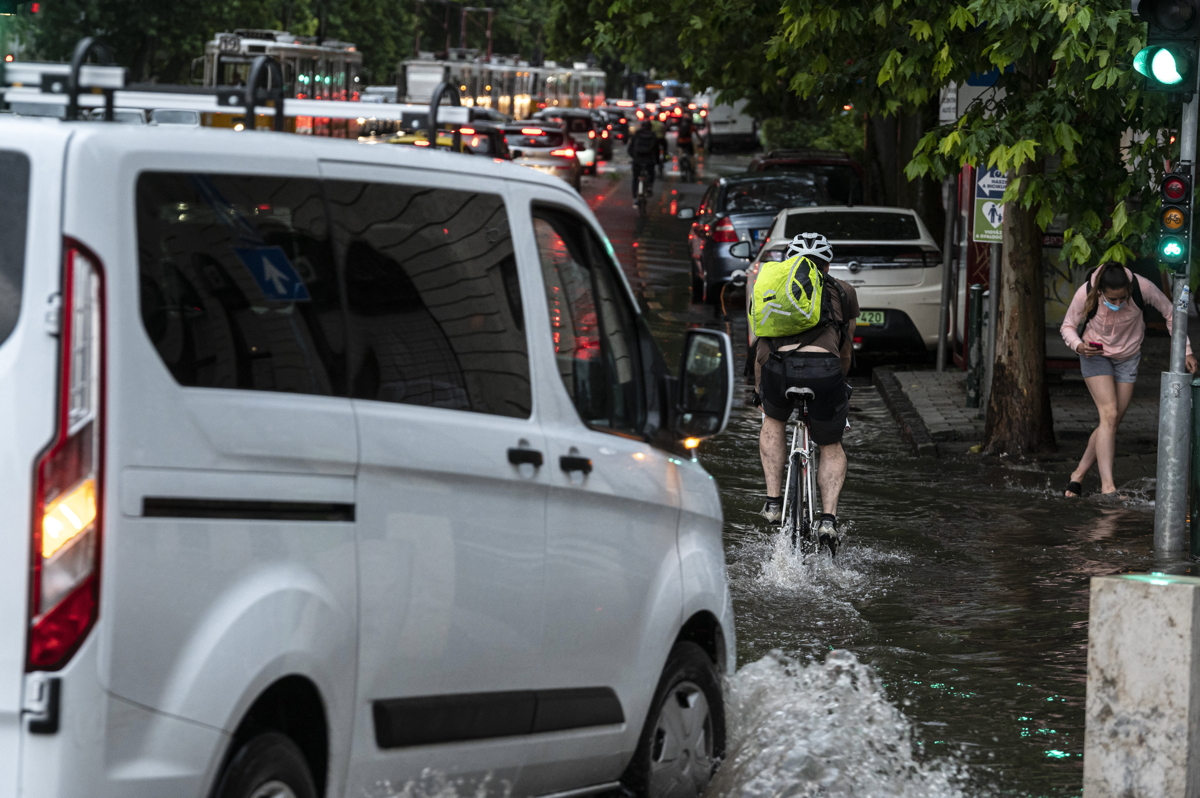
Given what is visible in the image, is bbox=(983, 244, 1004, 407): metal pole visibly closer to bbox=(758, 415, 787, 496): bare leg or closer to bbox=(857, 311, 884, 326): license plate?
bbox=(857, 311, 884, 326): license plate

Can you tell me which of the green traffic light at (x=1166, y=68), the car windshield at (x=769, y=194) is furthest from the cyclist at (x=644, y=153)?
the green traffic light at (x=1166, y=68)

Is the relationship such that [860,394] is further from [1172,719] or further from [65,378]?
[65,378]

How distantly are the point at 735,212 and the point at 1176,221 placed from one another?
1310 cm

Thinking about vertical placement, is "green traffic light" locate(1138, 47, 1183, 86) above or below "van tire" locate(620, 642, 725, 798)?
above

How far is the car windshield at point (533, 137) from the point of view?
42156 millimetres

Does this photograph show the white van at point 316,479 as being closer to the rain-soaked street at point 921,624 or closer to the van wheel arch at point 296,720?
the van wheel arch at point 296,720

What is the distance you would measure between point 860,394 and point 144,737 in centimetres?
1370

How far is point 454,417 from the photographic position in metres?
3.94

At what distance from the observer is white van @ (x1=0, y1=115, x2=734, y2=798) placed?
3.02 meters

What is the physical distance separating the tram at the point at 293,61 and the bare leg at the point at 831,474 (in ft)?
79.7

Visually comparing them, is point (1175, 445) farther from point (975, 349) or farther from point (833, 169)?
point (833, 169)

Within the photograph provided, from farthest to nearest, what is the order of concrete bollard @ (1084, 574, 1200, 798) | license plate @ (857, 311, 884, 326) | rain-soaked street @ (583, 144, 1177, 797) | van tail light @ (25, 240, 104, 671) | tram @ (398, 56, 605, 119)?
tram @ (398, 56, 605, 119), license plate @ (857, 311, 884, 326), rain-soaked street @ (583, 144, 1177, 797), concrete bollard @ (1084, 574, 1200, 798), van tail light @ (25, 240, 104, 671)

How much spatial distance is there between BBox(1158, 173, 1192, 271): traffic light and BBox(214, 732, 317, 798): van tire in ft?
23.1

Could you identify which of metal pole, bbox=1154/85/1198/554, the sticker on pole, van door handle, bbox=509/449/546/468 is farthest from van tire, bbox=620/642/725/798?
the sticker on pole
